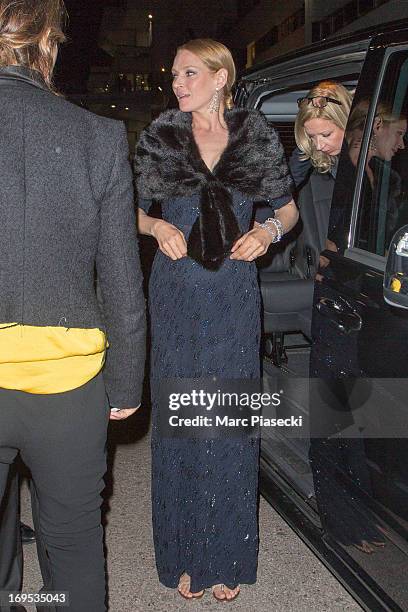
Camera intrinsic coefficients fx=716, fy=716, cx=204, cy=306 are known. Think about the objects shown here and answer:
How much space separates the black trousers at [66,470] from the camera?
1.68 m

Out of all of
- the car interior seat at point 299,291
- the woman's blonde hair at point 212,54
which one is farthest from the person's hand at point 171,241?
the car interior seat at point 299,291

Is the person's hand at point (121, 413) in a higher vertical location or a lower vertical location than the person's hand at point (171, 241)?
lower

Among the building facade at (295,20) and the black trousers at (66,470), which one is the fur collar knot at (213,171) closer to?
the black trousers at (66,470)

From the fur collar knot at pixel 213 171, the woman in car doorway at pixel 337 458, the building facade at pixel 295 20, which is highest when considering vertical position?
the building facade at pixel 295 20

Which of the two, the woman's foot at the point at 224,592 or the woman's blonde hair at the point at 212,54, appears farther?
the woman's foot at the point at 224,592

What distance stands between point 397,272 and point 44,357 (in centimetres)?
89

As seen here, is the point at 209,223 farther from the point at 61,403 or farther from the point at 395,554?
the point at 395,554

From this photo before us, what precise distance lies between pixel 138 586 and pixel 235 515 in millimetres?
486

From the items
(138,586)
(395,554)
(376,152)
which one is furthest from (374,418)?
(138,586)

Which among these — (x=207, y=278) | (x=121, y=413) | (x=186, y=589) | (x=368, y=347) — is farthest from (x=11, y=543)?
(x=368, y=347)

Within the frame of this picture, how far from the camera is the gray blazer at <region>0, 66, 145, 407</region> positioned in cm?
154

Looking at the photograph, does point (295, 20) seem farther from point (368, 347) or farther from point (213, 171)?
point (368, 347)

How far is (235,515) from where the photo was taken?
8.74 feet

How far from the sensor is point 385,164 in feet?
7.00
